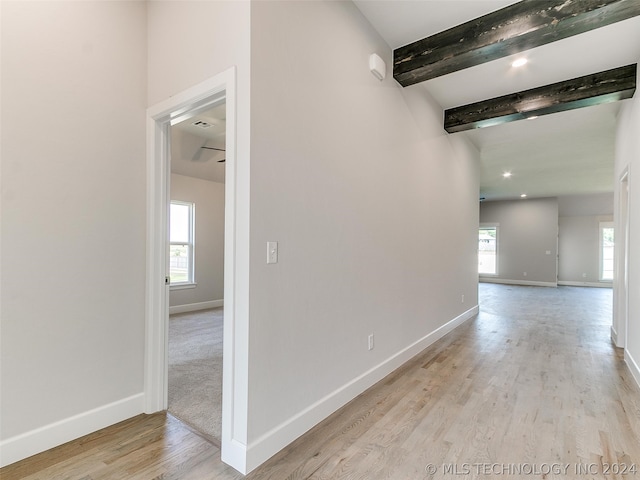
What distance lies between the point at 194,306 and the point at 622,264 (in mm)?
6320

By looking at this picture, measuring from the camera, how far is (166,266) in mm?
Answer: 2373

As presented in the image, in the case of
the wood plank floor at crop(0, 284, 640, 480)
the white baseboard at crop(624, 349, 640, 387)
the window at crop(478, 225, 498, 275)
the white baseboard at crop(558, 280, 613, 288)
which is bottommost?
the white baseboard at crop(558, 280, 613, 288)

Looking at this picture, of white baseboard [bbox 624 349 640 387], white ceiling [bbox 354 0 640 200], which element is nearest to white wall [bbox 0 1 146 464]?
white ceiling [bbox 354 0 640 200]

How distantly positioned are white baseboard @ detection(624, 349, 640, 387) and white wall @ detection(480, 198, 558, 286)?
8.05 meters

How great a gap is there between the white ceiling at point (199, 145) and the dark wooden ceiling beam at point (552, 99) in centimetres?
307

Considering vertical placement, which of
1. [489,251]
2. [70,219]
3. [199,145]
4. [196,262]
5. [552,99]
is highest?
[552,99]

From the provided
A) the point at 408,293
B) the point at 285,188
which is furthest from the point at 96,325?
the point at 408,293

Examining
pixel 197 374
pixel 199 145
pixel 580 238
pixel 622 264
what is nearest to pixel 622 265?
pixel 622 264

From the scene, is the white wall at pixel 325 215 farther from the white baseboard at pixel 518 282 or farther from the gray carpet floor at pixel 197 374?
the white baseboard at pixel 518 282

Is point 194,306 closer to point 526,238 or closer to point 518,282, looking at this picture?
point 518,282

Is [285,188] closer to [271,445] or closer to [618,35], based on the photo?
[271,445]

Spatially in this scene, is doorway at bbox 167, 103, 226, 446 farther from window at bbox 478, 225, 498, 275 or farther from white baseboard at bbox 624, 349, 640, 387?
window at bbox 478, 225, 498, 275

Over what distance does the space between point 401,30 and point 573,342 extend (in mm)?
4202

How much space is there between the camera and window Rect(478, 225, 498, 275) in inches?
447
